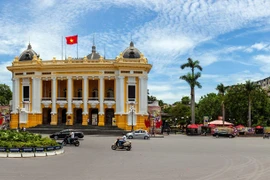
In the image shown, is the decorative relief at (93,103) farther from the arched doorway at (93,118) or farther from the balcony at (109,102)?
the arched doorway at (93,118)

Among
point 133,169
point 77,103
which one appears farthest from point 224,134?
point 133,169

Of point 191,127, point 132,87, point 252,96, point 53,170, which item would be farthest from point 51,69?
point 53,170

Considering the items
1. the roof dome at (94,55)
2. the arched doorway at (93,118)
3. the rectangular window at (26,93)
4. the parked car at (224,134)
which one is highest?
the roof dome at (94,55)

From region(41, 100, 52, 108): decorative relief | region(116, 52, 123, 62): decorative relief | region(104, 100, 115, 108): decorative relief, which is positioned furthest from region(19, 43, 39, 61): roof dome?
region(116, 52, 123, 62): decorative relief

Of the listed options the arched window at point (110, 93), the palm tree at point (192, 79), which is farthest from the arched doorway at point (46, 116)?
the palm tree at point (192, 79)

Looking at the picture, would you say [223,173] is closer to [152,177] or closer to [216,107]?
[152,177]

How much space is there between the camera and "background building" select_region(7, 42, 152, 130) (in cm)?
5631

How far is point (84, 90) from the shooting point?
57.5 meters

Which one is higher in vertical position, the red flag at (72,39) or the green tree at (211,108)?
the red flag at (72,39)

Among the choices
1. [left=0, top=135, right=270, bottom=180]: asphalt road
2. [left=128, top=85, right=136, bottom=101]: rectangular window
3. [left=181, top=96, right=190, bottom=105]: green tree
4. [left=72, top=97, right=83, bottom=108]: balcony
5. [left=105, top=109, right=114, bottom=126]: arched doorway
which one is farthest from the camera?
[left=181, top=96, right=190, bottom=105]: green tree

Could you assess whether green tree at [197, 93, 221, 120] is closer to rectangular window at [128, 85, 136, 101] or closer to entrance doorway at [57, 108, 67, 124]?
rectangular window at [128, 85, 136, 101]

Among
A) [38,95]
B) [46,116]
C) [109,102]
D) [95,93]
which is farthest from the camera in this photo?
[95,93]

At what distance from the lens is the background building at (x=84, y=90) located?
185ft

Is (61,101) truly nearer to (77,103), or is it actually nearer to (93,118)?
(77,103)
